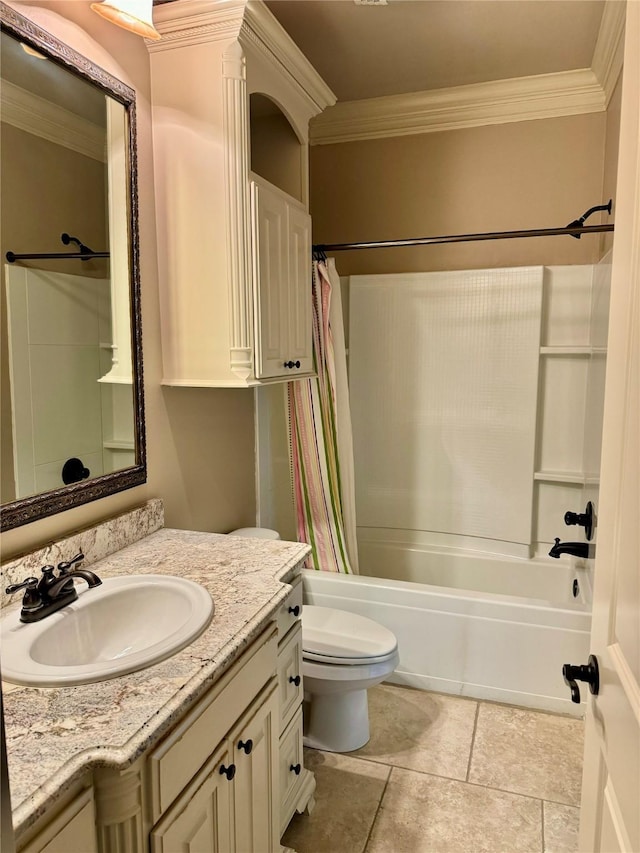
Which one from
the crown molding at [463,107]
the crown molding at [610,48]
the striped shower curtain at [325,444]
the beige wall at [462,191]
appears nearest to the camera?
the crown molding at [610,48]

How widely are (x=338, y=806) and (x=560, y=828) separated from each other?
682 mm

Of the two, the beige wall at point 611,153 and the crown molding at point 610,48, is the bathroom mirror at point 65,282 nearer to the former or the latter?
the crown molding at point 610,48

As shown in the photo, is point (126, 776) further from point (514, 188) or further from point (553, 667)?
point (514, 188)

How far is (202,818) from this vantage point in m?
1.12

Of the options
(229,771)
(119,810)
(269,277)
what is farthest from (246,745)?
(269,277)

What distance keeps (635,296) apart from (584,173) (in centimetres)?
236

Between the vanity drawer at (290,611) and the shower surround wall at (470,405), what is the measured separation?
158 centimetres

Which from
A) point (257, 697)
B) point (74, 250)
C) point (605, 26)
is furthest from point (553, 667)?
point (605, 26)

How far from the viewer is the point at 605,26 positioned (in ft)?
7.18

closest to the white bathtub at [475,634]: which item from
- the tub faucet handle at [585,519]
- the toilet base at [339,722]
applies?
the tub faucet handle at [585,519]

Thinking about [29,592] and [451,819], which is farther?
[451,819]

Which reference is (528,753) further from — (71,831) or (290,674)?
(71,831)

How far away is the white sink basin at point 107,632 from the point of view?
105 centimetres

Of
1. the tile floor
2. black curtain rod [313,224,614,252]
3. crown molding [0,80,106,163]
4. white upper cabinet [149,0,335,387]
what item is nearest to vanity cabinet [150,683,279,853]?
the tile floor
